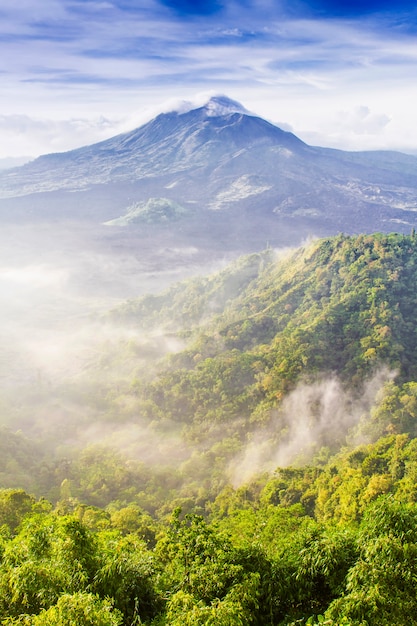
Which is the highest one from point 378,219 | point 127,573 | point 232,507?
point 378,219

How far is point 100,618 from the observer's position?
728 centimetres

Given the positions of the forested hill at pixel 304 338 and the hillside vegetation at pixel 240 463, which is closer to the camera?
the hillside vegetation at pixel 240 463

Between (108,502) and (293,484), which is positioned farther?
(108,502)

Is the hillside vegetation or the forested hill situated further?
the forested hill

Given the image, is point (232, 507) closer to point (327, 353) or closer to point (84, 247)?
point (327, 353)

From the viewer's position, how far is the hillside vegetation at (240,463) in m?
8.60

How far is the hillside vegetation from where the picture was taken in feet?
28.2

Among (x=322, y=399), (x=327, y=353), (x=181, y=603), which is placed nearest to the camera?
(x=181, y=603)

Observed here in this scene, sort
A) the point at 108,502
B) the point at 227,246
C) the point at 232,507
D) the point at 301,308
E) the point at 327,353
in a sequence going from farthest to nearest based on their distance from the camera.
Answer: the point at 227,246
the point at 301,308
the point at 327,353
the point at 108,502
the point at 232,507

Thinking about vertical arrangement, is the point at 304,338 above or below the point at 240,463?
above

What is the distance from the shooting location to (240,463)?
3778 cm

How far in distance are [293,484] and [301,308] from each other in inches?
1031

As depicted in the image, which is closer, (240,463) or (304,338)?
(240,463)

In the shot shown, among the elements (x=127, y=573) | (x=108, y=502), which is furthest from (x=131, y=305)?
(x=127, y=573)
